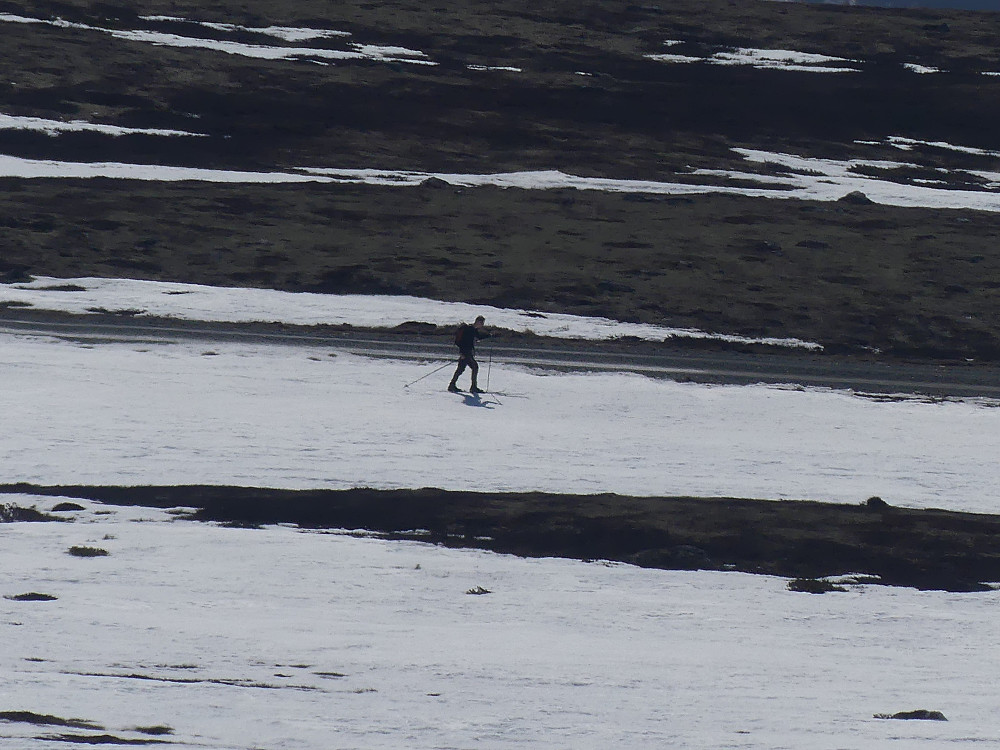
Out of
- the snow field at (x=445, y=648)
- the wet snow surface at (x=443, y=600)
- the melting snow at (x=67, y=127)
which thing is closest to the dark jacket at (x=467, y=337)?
the wet snow surface at (x=443, y=600)

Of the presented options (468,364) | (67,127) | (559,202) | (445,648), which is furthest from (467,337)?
(67,127)

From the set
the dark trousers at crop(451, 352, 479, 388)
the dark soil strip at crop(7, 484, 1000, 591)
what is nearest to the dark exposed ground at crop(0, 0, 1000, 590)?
the dark soil strip at crop(7, 484, 1000, 591)

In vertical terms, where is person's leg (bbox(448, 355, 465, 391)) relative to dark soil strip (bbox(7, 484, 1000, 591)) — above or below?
above

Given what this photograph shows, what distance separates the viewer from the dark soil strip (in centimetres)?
1708

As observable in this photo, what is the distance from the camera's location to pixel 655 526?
1820 centimetres

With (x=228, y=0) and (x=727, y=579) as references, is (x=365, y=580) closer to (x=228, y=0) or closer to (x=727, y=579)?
(x=727, y=579)

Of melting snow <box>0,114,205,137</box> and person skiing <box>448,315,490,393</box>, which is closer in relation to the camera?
person skiing <box>448,315,490,393</box>

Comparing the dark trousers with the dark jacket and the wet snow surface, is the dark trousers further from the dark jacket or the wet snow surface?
the wet snow surface

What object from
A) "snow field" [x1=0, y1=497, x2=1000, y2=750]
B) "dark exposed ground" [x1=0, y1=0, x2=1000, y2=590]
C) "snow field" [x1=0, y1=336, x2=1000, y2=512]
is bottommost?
"snow field" [x1=0, y1=497, x2=1000, y2=750]

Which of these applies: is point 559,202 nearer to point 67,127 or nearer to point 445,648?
point 67,127

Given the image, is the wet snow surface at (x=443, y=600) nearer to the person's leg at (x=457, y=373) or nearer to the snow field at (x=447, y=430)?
the snow field at (x=447, y=430)

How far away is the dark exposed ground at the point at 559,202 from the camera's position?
18594mm

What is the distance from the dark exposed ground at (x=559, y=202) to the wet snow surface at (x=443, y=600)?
129cm

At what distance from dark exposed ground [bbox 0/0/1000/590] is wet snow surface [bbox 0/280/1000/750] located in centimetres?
129
